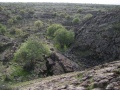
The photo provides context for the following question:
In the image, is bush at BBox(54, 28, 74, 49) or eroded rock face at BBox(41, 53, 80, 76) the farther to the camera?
bush at BBox(54, 28, 74, 49)

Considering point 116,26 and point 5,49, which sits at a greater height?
point 116,26

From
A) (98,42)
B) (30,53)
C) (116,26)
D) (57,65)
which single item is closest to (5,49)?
(30,53)

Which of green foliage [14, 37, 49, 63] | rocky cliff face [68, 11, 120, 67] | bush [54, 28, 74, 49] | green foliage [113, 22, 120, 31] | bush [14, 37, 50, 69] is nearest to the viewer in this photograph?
green foliage [14, 37, 49, 63]

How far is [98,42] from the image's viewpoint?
319ft

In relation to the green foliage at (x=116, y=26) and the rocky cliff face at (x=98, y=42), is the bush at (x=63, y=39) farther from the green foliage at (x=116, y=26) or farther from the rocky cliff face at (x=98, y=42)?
the green foliage at (x=116, y=26)

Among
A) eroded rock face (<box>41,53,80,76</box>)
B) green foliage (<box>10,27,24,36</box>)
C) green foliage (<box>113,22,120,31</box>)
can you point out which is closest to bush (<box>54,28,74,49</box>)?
green foliage (<box>113,22,120,31</box>)

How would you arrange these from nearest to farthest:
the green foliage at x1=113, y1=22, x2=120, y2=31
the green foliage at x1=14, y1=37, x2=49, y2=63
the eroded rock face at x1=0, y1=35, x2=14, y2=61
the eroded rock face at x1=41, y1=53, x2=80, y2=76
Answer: the eroded rock face at x1=41, y1=53, x2=80, y2=76, the green foliage at x1=14, y1=37, x2=49, y2=63, the eroded rock face at x1=0, y1=35, x2=14, y2=61, the green foliage at x1=113, y1=22, x2=120, y2=31

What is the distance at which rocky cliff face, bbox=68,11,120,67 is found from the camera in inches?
3561

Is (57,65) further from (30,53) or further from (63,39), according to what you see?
(63,39)

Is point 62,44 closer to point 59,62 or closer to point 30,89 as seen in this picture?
point 59,62

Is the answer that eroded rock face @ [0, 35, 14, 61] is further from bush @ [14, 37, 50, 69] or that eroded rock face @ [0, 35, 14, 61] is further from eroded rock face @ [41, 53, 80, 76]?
eroded rock face @ [41, 53, 80, 76]

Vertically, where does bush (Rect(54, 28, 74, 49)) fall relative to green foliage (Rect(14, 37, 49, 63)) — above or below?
below

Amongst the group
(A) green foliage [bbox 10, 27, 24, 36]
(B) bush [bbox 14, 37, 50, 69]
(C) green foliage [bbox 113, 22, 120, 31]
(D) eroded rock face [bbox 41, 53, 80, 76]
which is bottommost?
(A) green foliage [bbox 10, 27, 24, 36]

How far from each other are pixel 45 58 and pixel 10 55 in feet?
40.6
